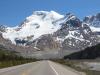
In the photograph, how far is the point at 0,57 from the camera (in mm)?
188375

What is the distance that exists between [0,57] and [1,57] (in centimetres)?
130

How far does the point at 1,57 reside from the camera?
18962 cm
